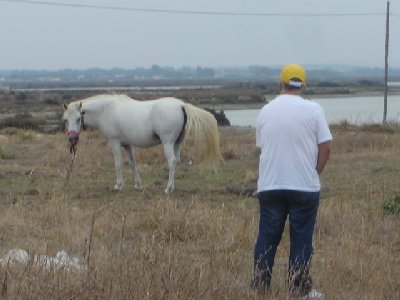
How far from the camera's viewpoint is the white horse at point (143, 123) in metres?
13.7

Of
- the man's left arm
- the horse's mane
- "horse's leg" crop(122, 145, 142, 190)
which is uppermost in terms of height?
the man's left arm

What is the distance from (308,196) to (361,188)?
7.38m

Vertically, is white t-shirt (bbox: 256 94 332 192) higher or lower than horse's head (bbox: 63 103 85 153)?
higher

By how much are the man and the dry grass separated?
22 cm

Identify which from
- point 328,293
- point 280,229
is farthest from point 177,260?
point 328,293

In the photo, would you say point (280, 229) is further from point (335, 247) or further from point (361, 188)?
point (361, 188)

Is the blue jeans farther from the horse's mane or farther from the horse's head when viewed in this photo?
the horse's mane

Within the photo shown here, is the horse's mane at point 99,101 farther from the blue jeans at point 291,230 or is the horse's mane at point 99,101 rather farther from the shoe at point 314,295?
the shoe at point 314,295

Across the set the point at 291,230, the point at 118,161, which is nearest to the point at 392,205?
the point at 291,230

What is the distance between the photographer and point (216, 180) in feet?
51.1

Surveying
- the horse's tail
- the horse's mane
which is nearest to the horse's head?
the horse's mane

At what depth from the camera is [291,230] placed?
6.73 meters

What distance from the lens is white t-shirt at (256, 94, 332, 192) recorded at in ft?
21.3

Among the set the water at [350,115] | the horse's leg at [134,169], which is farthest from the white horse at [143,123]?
the water at [350,115]
